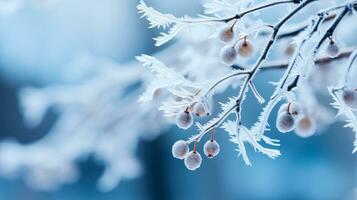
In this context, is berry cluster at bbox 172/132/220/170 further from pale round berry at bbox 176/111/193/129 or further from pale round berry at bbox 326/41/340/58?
pale round berry at bbox 326/41/340/58

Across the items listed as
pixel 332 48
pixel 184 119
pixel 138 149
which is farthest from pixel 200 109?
pixel 138 149

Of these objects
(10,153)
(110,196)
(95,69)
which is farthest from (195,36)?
(110,196)

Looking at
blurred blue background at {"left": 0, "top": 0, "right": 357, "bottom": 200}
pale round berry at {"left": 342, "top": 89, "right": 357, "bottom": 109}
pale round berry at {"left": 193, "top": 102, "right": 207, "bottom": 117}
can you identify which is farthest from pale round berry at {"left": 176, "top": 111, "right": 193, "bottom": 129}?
blurred blue background at {"left": 0, "top": 0, "right": 357, "bottom": 200}

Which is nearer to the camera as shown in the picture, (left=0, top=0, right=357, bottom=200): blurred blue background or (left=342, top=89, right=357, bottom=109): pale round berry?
(left=342, top=89, right=357, bottom=109): pale round berry

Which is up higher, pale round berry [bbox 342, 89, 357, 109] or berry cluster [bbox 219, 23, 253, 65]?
berry cluster [bbox 219, 23, 253, 65]

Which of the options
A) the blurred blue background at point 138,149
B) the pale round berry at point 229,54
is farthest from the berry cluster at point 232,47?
the blurred blue background at point 138,149

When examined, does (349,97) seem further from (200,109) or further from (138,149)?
(138,149)

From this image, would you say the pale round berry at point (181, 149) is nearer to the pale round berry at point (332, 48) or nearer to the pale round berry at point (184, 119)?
the pale round berry at point (184, 119)

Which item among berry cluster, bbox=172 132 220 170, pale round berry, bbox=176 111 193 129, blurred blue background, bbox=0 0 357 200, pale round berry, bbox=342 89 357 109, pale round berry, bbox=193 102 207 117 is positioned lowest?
berry cluster, bbox=172 132 220 170
